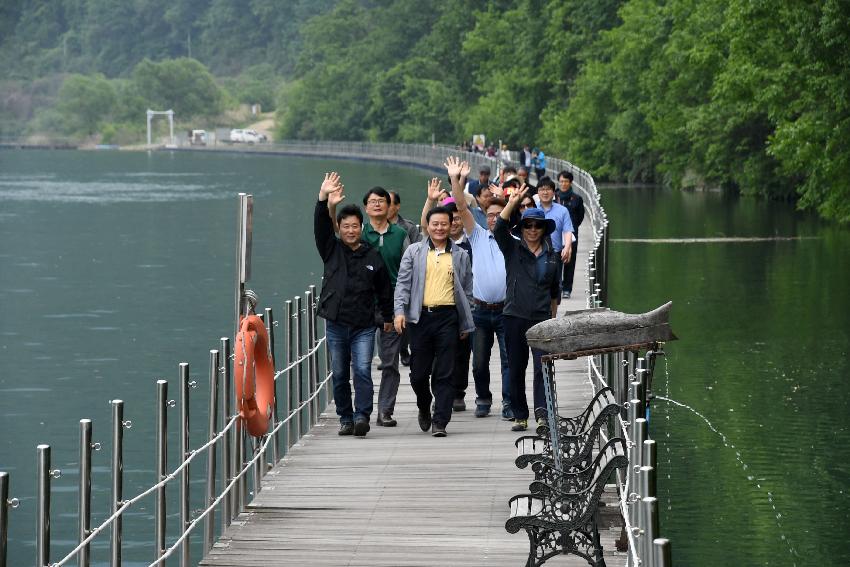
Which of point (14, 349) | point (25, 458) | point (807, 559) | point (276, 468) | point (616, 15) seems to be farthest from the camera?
point (616, 15)

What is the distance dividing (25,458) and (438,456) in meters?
12.0

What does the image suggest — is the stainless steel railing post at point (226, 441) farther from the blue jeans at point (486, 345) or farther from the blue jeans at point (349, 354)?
the blue jeans at point (486, 345)

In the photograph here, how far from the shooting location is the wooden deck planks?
11.6 metres

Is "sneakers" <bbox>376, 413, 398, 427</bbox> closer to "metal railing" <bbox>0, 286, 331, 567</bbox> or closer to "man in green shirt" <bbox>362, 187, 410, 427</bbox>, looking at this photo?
"man in green shirt" <bbox>362, 187, 410, 427</bbox>

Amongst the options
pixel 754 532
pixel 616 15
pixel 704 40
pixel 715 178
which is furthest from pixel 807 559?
pixel 616 15

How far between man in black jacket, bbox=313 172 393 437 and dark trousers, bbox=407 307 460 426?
31cm

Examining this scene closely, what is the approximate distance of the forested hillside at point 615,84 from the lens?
1885 inches

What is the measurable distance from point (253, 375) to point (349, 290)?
227 centimetres

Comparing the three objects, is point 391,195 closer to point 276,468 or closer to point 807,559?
point 276,468

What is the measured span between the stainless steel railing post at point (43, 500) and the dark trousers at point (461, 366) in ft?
21.9

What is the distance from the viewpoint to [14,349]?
37250 mm

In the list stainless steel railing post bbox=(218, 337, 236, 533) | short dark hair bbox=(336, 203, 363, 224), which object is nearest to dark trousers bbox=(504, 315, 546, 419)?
short dark hair bbox=(336, 203, 363, 224)

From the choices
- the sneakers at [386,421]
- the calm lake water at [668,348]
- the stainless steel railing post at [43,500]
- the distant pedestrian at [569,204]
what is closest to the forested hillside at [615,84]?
the calm lake water at [668,348]

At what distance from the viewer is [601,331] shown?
35.9 ft
